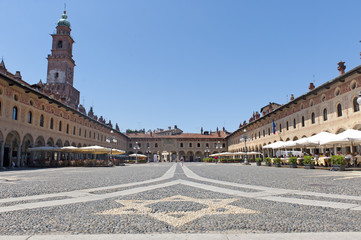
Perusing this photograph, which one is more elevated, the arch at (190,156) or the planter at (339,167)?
the planter at (339,167)

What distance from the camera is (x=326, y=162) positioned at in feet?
63.6

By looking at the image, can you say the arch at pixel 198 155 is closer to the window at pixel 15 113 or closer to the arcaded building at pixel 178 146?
the arcaded building at pixel 178 146

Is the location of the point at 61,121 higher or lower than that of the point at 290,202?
higher

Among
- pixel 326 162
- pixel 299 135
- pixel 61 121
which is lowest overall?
pixel 326 162

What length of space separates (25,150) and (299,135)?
31089mm

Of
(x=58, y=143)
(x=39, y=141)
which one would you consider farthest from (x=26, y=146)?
(x=58, y=143)

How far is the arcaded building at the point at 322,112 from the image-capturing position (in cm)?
2112

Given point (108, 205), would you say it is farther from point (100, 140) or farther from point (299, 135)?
point (100, 140)

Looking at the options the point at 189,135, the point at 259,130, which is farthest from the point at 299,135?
the point at 189,135

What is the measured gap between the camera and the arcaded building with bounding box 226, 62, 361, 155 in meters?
21.1

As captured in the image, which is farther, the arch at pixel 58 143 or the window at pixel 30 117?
the arch at pixel 58 143

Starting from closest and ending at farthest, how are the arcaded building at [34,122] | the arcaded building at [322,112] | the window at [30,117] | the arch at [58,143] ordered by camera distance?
the arcaded building at [322,112], the arcaded building at [34,122], the window at [30,117], the arch at [58,143]

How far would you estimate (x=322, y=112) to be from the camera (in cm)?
2569

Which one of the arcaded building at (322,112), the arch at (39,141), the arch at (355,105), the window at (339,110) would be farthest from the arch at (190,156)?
the arch at (355,105)
